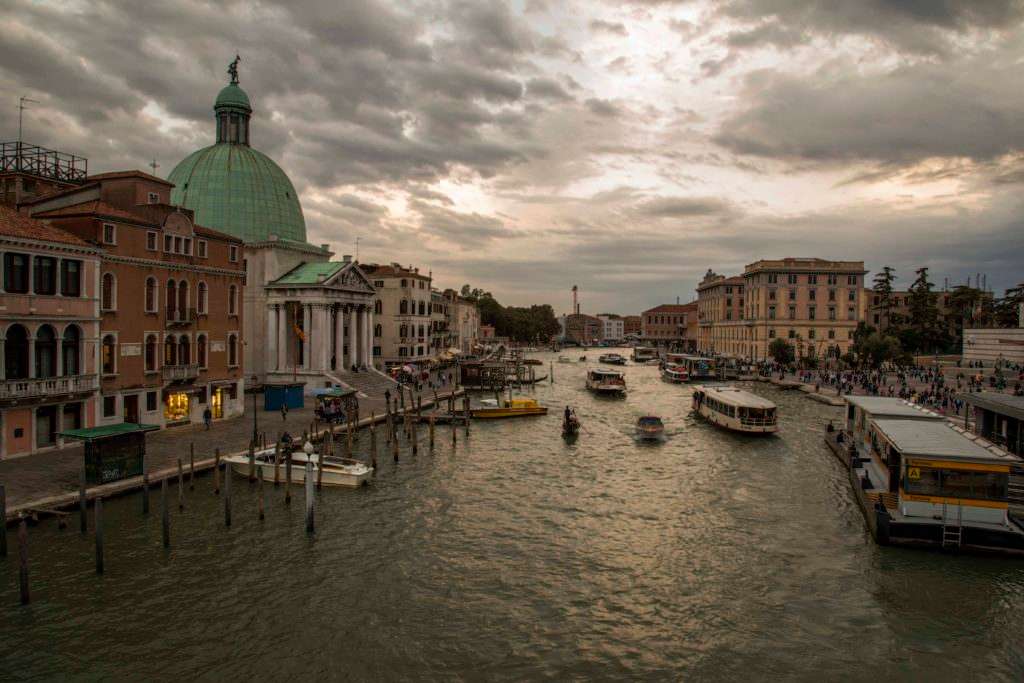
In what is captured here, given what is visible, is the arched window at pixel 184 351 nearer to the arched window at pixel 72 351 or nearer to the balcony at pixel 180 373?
the balcony at pixel 180 373

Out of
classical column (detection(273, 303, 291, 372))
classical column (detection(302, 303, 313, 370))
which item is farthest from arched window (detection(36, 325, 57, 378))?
classical column (detection(273, 303, 291, 372))

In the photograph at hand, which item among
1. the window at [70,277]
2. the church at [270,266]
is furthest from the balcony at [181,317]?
the church at [270,266]

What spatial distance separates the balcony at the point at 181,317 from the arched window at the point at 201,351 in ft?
4.91

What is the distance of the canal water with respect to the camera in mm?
15422

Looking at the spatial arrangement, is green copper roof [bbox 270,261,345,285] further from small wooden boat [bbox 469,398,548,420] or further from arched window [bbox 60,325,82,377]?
arched window [bbox 60,325,82,377]

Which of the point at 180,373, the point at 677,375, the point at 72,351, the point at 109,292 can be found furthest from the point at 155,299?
the point at 677,375

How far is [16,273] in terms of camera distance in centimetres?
2808

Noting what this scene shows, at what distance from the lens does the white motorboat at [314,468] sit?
30297 millimetres

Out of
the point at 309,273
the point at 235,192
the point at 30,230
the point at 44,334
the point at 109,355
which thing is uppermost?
the point at 235,192

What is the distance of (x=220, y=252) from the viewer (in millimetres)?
41312

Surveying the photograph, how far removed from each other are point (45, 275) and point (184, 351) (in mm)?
10203

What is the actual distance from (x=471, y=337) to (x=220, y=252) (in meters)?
103

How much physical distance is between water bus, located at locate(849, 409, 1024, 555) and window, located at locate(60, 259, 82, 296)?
37.7m

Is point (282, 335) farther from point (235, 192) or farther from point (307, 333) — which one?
point (235, 192)
